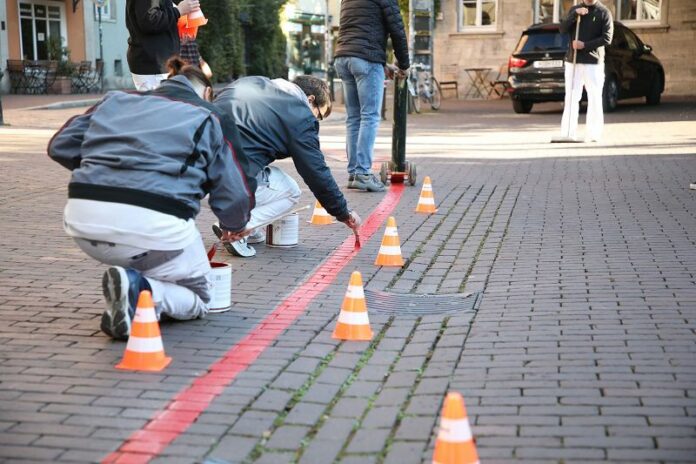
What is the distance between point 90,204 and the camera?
5.15 m

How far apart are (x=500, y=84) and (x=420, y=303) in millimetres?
28377

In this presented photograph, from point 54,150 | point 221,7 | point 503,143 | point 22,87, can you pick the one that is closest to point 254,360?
point 54,150

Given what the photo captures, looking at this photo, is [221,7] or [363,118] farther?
[221,7]

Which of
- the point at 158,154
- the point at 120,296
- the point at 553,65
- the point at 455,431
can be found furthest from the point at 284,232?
Result: the point at 553,65

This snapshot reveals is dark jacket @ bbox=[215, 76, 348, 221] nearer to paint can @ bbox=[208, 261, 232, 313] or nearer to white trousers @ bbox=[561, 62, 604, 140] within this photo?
paint can @ bbox=[208, 261, 232, 313]

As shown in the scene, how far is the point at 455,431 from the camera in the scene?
3.37 metres

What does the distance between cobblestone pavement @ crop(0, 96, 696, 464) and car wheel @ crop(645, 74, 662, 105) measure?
1811 cm

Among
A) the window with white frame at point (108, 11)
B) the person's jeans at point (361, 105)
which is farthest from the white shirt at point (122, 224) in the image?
the window with white frame at point (108, 11)

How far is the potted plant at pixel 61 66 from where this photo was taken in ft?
115

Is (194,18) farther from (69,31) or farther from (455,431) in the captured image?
(69,31)

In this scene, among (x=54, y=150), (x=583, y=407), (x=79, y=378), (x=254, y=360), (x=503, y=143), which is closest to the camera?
(x=583, y=407)

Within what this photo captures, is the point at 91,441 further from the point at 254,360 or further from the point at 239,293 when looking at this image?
the point at 239,293

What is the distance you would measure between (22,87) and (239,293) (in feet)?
98.8

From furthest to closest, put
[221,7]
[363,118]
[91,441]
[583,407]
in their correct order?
[221,7] < [363,118] < [583,407] < [91,441]
